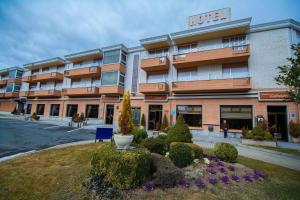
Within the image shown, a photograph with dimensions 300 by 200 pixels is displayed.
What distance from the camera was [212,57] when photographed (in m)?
18.0

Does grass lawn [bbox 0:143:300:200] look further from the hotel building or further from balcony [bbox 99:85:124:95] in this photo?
balcony [bbox 99:85:124:95]

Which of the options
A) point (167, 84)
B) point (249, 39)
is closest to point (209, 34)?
point (249, 39)

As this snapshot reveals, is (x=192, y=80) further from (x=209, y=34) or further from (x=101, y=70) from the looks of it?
(x=101, y=70)

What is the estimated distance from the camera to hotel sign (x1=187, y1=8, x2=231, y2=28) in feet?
63.9

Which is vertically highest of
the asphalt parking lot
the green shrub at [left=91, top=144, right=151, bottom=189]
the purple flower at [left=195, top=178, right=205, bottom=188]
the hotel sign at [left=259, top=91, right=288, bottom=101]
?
the hotel sign at [left=259, top=91, right=288, bottom=101]

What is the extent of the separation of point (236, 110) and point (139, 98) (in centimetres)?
1219

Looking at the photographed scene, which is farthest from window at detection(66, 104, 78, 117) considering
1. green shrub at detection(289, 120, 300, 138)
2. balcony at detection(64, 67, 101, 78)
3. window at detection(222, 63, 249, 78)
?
green shrub at detection(289, 120, 300, 138)

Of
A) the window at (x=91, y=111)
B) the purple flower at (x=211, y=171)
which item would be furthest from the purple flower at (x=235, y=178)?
the window at (x=91, y=111)

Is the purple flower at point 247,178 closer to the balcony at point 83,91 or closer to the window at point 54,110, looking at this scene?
the balcony at point 83,91

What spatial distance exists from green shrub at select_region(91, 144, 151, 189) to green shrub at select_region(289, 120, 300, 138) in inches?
625

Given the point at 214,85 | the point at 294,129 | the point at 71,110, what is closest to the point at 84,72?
the point at 71,110

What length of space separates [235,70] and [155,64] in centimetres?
933

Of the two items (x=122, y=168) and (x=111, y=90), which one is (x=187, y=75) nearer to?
(x=111, y=90)

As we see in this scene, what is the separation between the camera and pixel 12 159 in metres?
7.54
